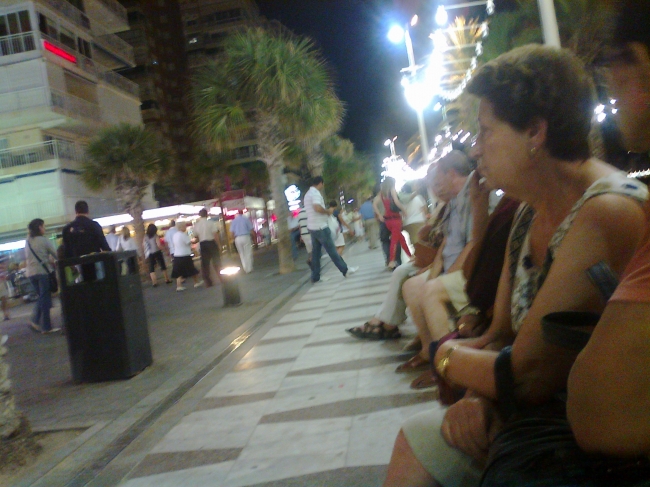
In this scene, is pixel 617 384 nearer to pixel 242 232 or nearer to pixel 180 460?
pixel 180 460

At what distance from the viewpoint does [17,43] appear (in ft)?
90.7

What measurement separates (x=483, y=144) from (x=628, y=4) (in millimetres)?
648

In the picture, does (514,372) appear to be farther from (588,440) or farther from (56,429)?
(56,429)

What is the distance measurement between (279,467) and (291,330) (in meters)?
4.43

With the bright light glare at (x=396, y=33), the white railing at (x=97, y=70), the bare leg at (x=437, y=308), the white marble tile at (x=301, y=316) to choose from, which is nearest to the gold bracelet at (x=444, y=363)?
the bare leg at (x=437, y=308)

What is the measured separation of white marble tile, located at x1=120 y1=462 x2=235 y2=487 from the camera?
136 inches

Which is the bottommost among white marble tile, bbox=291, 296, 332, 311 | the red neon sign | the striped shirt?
white marble tile, bbox=291, 296, 332, 311

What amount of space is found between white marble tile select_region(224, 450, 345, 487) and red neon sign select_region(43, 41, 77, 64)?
2915 centimetres

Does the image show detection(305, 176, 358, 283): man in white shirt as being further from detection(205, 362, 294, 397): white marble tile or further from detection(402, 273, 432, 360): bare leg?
detection(402, 273, 432, 360): bare leg

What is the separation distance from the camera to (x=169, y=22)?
78.2m

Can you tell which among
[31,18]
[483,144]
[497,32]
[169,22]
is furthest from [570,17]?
[169,22]

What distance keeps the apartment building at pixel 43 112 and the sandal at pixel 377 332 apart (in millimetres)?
25356

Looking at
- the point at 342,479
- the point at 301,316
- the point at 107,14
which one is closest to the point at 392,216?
the point at 301,316

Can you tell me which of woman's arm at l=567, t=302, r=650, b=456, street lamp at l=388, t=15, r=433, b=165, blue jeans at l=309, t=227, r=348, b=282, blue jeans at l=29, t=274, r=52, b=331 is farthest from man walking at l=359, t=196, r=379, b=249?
woman's arm at l=567, t=302, r=650, b=456
